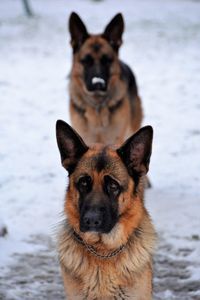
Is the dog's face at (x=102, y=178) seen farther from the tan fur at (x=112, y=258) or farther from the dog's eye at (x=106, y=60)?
the dog's eye at (x=106, y=60)

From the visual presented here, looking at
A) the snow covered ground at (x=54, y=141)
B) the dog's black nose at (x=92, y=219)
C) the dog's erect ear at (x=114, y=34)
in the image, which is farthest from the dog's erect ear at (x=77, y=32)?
the dog's black nose at (x=92, y=219)

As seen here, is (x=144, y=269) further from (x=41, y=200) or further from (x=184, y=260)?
(x=41, y=200)

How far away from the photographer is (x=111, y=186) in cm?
411

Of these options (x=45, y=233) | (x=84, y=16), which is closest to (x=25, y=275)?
(x=45, y=233)

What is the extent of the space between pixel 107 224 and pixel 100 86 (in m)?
3.50

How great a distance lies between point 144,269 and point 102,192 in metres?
0.65

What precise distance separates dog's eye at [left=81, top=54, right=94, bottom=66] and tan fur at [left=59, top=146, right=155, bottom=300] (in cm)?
315

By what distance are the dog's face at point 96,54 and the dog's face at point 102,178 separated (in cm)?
306

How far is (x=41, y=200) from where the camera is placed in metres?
7.33

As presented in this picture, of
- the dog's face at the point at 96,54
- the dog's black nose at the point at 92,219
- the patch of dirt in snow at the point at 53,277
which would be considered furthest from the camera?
the dog's face at the point at 96,54

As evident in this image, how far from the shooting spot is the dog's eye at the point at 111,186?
4094 millimetres

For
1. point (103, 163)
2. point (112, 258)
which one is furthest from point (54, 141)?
point (103, 163)

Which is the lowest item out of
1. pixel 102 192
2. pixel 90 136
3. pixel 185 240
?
pixel 185 240

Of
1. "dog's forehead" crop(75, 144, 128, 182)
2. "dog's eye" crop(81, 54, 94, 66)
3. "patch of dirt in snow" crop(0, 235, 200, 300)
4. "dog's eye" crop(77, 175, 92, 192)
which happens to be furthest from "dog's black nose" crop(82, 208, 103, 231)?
"dog's eye" crop(81, 54, 94, 66)
